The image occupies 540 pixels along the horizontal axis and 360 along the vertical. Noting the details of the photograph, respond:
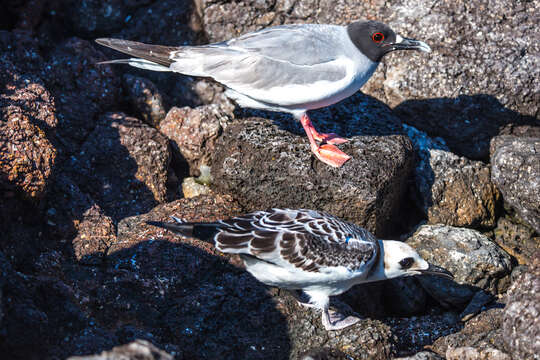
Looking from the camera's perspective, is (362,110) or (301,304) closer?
(301,304)

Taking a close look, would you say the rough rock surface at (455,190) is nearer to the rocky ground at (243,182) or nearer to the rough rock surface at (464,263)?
the rocky ground at (243,182)

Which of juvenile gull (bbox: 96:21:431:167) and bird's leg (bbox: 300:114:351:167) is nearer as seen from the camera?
juvenile gull (bbox: 96:21:431:167)

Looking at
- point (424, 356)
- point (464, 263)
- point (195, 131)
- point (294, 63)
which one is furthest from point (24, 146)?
point (464, 263)

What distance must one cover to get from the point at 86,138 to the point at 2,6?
2.53 meters

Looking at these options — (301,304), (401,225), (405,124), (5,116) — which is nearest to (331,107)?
(405,124)

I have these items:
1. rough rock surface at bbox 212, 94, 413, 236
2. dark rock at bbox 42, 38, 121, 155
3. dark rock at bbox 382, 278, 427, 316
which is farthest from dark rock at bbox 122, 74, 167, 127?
dark rock at bbox 382, 278, 427, 316

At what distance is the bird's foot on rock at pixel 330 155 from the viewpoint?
5656 millimetres

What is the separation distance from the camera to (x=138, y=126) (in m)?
6.54

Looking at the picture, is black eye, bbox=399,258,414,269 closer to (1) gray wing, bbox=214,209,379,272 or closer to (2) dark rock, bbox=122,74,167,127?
(1) gray wing, bbox=214,209,379,272

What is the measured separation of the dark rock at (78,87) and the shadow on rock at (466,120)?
367 cm

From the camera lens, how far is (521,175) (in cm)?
604

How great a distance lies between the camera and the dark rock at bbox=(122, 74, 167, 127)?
23.0 ft

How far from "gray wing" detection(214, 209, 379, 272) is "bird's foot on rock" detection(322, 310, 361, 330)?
571 mm

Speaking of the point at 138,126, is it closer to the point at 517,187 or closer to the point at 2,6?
the point at 2,6
